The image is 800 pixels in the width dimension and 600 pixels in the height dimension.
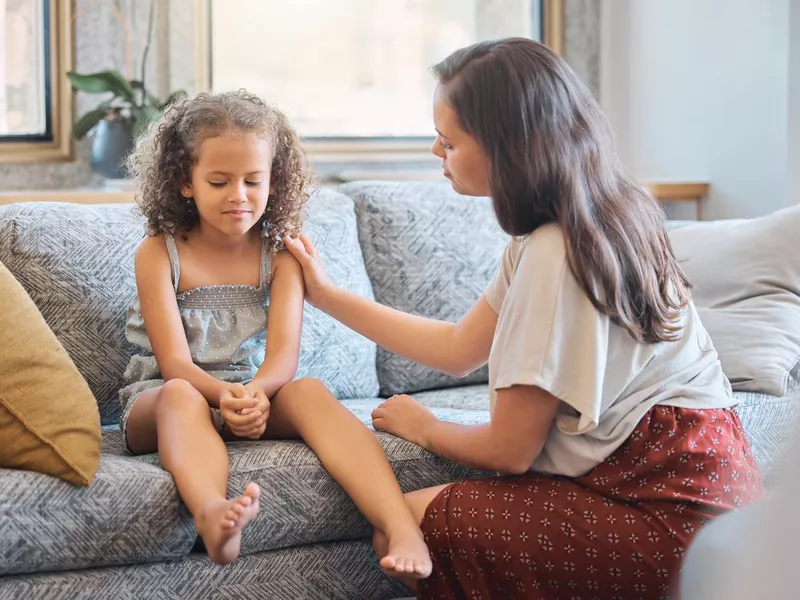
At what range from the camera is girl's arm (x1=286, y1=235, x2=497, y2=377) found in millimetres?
1951

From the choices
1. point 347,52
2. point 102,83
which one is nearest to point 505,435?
point 102,83

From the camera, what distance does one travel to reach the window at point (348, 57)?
3.39m

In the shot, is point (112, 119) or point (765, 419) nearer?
point (765, 419)

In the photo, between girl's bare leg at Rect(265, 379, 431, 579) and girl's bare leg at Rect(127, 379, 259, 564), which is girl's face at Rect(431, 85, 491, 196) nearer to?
girl's bare leg at Rect(265, 379, 431, 579)

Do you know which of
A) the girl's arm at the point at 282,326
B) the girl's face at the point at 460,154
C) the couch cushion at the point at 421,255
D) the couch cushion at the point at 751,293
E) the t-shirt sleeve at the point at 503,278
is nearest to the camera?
the girl's face at the point at 460,154

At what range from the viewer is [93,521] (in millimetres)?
1641

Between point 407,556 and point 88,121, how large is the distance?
193 cm

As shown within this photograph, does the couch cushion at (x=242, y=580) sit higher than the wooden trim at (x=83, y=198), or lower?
lower

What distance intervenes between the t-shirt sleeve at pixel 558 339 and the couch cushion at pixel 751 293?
0.72 meters

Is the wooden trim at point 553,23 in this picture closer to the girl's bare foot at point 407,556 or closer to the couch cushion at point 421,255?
the couch cushion at point 421,255

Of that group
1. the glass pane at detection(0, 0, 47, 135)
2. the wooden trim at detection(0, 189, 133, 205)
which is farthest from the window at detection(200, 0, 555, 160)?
the wooden trim at detection(0, 189, 133, 205)

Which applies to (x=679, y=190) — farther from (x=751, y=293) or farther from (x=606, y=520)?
(x=606, y=520)

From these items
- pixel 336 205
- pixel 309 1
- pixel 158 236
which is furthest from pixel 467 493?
pixel 309 1

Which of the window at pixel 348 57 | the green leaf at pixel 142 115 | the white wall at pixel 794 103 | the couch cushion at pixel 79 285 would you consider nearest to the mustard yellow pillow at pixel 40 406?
the couch cushion at pixel 79 285
